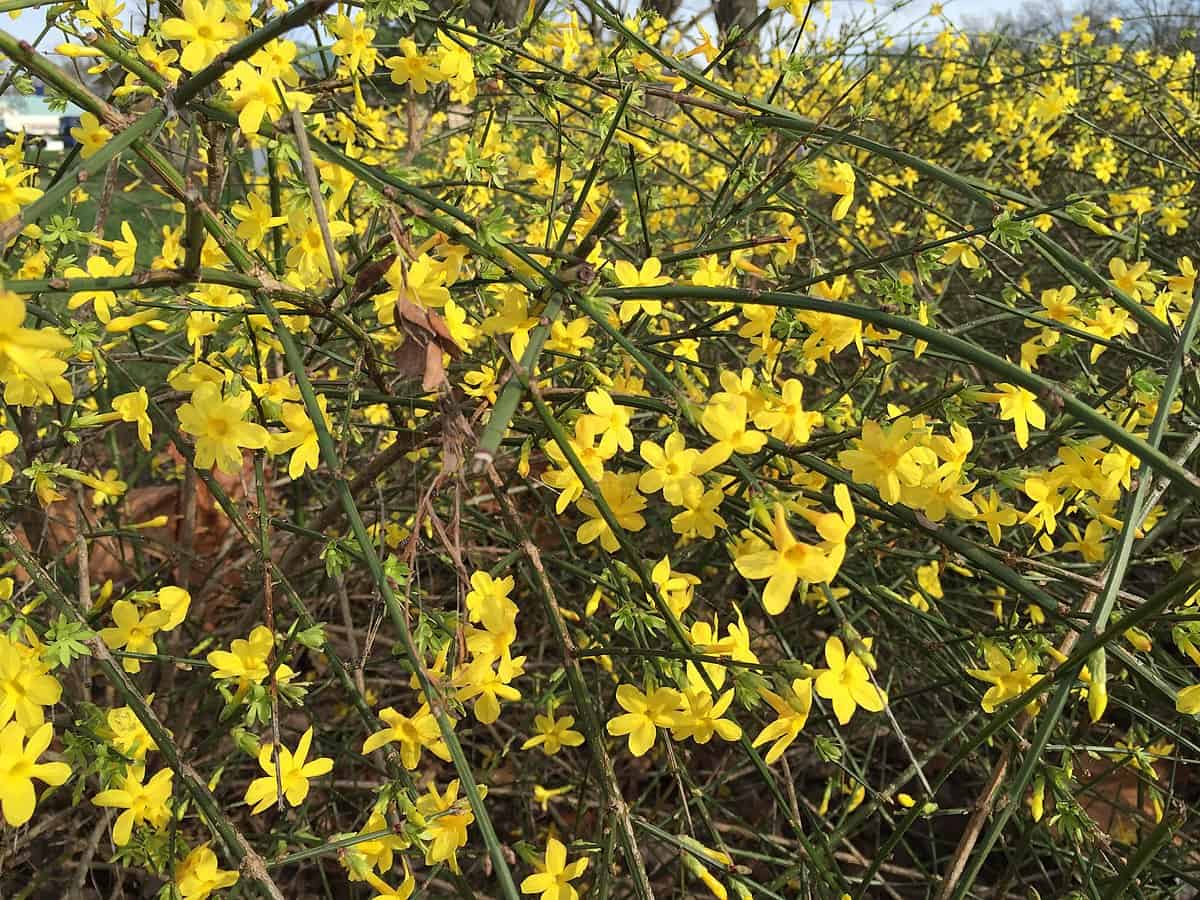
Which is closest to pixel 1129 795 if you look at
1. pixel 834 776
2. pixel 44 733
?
pixel 834 776

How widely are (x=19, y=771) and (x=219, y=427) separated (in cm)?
42

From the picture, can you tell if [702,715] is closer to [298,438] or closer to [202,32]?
[298,438]

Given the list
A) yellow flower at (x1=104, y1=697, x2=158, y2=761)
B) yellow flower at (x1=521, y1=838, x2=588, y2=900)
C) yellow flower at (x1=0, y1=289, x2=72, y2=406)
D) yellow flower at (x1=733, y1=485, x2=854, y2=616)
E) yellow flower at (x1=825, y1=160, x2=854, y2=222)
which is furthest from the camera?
yellow flower at (x1=825, y1=160, x2=854, y2=222)

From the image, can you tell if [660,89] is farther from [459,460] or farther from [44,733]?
[44,733]

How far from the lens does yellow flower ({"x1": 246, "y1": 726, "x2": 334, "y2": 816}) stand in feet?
3.75

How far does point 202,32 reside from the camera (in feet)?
3.52

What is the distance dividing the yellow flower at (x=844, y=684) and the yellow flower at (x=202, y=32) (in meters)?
0.96

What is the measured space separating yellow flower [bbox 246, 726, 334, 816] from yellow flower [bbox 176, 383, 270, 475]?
1.21ft

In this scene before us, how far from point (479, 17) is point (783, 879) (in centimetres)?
427

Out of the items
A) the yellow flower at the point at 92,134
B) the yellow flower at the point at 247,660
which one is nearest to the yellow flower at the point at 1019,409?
the yellow flower at the point at 247,660

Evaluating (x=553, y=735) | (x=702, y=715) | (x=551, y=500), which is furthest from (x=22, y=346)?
(x=551, y=500)

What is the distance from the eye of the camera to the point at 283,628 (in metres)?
2.11

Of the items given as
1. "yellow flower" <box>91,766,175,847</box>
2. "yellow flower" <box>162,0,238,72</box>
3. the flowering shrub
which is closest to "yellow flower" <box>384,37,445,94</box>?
the flowering shrub

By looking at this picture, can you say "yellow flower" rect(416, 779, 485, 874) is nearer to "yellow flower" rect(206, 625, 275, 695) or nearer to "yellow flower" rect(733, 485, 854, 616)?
"yellow flower" rect(206, 625, 275, 695)
